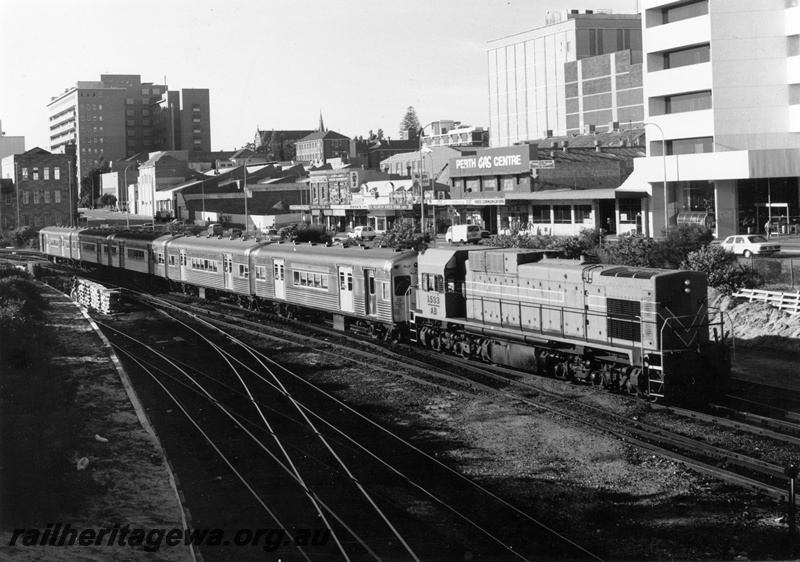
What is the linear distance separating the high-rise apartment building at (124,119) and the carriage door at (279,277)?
147 m

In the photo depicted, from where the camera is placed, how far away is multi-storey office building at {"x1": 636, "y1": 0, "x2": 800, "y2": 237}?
183 ft

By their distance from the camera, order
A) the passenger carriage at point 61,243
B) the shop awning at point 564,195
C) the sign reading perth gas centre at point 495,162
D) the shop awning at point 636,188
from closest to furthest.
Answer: the shop awning at point 636,188
the shop awning at point 564,195
the passenger carriage at point 61,243
the sign reading perth gas centre at point 495,162

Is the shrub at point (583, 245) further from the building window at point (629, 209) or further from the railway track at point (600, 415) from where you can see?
the building window at point (629, 209)

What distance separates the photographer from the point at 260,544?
13.0 metres

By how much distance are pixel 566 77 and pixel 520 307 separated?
89.2 metres

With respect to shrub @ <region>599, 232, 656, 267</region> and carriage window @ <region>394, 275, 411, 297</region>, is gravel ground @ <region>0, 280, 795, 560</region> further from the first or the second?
shrub @ <region>599, 232, 656, 267</region>

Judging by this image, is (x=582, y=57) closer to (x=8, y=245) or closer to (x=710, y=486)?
(x=8, y=245)

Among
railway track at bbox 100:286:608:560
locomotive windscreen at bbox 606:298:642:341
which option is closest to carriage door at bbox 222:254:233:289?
railway track at bbox 100:286:608:560

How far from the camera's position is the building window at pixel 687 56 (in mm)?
57312

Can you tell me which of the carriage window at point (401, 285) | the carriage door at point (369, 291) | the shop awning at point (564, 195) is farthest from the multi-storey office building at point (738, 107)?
the carriage window at point (401, 285)

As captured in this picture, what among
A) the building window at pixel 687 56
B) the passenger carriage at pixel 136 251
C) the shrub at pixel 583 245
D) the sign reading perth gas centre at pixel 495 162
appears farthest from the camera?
the sign reading perth gas centre at pixel 495 162

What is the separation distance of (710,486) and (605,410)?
214 inches

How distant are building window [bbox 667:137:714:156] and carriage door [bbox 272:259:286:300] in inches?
1308

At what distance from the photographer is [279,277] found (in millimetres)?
38250
